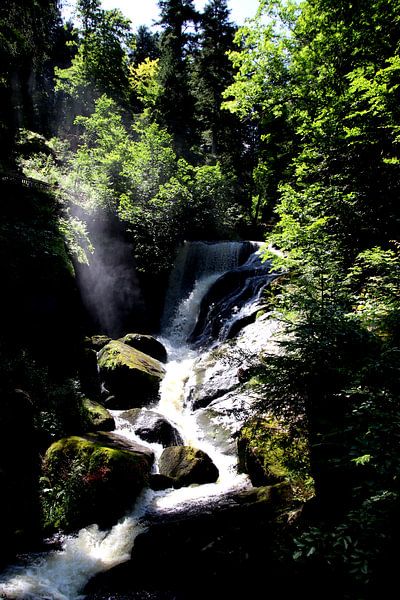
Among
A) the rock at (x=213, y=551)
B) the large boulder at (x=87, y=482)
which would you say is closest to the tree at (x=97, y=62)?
the large boulder at (x=87, y=482)

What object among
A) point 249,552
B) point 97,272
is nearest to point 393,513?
point 249,552

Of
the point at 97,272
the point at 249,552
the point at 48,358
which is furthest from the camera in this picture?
the point at 97,272

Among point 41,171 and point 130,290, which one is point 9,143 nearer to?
point 41,171

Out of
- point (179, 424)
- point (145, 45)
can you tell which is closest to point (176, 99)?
point (145, 45)

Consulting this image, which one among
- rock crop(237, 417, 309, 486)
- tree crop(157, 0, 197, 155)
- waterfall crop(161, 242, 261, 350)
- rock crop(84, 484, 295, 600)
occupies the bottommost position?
rock crop(84, 484, 295, 600)

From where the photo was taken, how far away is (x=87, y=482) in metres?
6.64

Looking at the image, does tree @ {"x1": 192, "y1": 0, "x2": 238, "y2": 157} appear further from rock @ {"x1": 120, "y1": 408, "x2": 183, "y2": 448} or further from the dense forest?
rock @ {"x1": 120, "y1": 408, "x2": 183, "y2": 448}

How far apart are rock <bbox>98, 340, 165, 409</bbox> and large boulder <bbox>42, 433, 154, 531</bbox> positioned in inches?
153

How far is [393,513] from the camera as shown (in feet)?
9.35

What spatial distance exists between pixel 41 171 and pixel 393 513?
79.1 ft

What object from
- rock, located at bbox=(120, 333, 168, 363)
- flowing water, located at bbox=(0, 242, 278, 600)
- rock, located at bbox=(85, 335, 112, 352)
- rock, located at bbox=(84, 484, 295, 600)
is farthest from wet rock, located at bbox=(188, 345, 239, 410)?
rock, located at bbox=(84, 484, 295, 600)

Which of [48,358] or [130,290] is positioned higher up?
[130,290]

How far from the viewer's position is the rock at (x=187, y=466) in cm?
760

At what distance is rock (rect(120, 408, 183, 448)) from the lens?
927 centimetres
